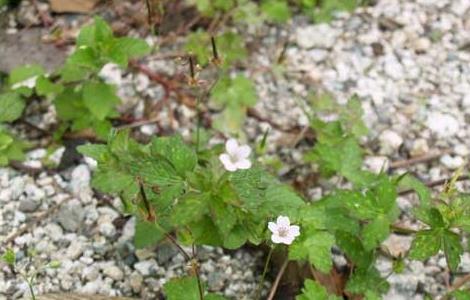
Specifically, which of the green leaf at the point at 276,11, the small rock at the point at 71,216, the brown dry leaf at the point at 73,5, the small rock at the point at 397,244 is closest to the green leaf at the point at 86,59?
the small rock at the point at 71,216

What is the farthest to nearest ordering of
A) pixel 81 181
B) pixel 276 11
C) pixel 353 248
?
pixel 276 11 → pixel 81 181 → pixel 353 248

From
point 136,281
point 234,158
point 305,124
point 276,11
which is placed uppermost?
point 234,158

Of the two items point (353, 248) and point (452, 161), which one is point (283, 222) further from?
point (452, 161)

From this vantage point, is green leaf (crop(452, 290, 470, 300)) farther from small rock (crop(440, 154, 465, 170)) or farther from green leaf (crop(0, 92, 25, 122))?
green leaf (crop(0, 92, 25, 122))

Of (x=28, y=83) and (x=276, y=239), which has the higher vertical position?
(x=276, y=239)

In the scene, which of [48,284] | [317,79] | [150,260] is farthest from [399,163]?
[48,284]

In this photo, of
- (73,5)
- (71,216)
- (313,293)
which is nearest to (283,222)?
(313,293)

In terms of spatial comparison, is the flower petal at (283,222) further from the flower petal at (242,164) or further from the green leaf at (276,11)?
the green leaf at (276,11)
